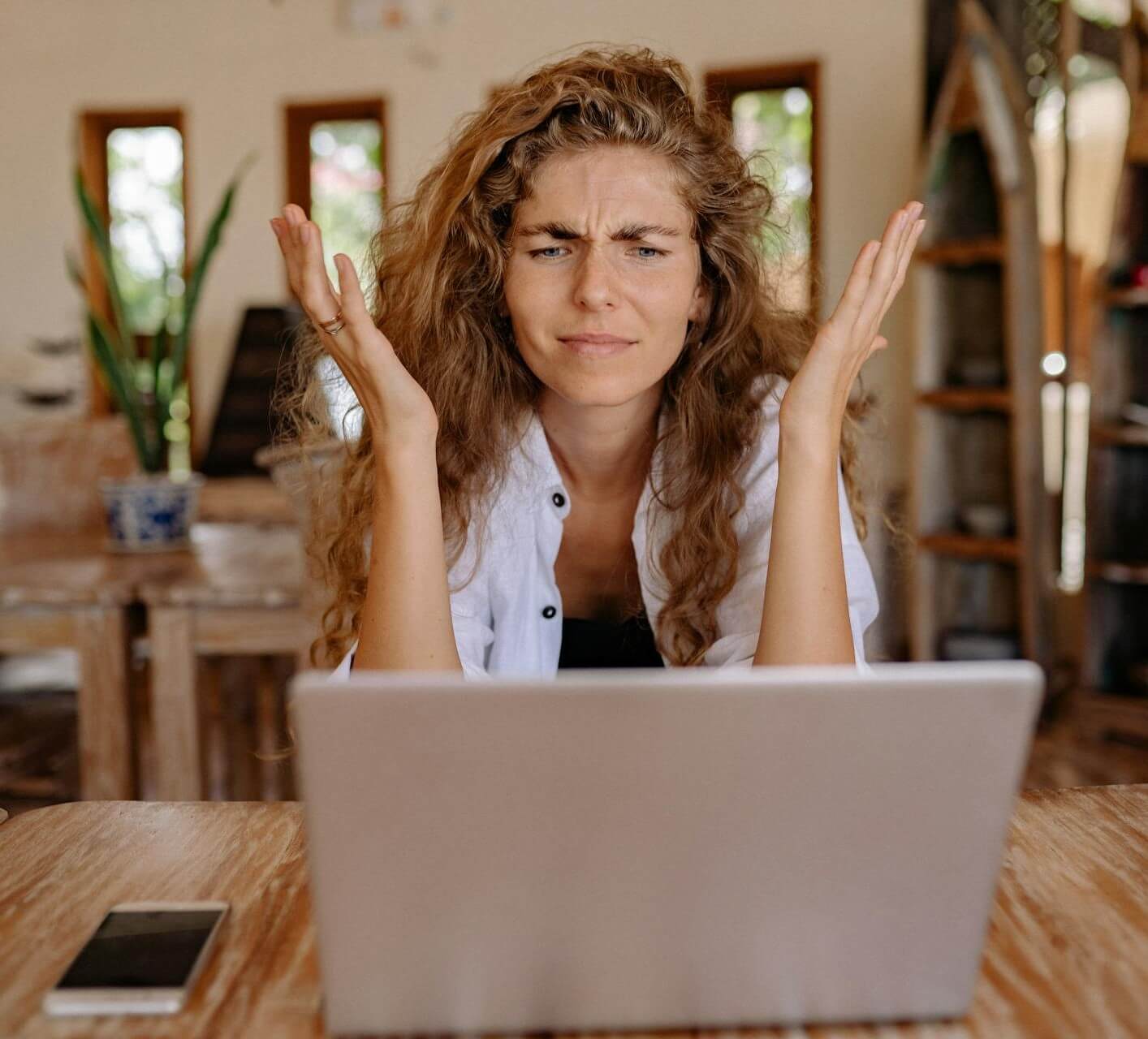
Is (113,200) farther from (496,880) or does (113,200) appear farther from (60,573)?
(496,880)

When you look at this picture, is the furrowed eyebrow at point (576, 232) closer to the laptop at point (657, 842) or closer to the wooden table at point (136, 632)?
the laptop at point (657, 842)

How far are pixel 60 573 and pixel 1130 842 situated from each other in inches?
74.4

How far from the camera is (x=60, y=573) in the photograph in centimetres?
223

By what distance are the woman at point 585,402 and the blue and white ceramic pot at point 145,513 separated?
3.35 ft

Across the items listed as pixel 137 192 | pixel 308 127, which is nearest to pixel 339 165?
pixel 308 127

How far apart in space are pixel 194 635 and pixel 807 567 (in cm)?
131

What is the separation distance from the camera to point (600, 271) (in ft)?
4.42

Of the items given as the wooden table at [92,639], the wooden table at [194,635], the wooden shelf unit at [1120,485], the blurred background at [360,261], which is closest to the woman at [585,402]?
the blurred background at [360,261]

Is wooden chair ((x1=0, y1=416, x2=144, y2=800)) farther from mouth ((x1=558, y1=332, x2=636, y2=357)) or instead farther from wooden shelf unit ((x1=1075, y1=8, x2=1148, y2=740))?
wooden shelf unit ((x1=1075, y1=8, x2=1148, y2=740))

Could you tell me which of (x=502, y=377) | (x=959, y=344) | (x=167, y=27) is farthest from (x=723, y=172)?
(x=167, y=27)

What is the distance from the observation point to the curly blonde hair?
55.1 inches

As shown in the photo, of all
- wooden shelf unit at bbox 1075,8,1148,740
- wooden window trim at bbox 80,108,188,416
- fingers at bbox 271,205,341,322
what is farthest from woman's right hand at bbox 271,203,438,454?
wooden window trim at bbox 80,108,188,416

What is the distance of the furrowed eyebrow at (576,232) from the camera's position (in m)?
1.37

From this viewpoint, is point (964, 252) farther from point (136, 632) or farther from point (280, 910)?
point (280, 910)
